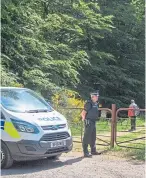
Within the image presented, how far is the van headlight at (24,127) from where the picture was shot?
7668mm

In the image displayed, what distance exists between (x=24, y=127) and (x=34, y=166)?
961mm

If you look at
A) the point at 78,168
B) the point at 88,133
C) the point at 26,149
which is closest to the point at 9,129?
the point at 26,149

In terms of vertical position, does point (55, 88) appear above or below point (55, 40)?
below

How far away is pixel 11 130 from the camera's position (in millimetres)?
7668

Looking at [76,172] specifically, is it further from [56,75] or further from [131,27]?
[131,27]

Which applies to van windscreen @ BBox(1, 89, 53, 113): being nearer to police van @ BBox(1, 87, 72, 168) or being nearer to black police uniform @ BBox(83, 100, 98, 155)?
police van @ BBox(1, 87, 72, 168)

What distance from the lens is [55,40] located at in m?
21.9

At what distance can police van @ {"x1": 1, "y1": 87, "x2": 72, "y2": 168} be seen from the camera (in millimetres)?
7629

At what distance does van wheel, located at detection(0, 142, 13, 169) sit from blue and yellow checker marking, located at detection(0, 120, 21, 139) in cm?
27

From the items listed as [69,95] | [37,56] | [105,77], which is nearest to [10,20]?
[37,56]

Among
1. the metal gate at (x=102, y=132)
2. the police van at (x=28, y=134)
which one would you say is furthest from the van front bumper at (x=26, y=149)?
the metal gate at (x=102, y=132)

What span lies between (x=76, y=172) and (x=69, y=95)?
37.5 ft

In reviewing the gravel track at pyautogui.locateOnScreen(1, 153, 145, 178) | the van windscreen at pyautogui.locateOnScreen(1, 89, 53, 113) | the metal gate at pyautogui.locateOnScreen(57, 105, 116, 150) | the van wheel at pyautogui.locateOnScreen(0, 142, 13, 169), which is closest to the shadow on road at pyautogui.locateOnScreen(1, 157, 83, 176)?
the gravel track at pyautogui.locateOnScreen(1, 153, 145, 178)

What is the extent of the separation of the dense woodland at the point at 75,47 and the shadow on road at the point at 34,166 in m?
6.22
